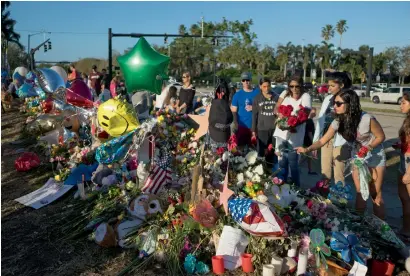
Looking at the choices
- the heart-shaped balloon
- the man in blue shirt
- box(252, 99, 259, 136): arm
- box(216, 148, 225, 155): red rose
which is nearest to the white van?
the man in blue shirt

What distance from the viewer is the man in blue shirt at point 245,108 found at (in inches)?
252

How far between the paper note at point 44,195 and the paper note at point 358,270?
4.07 meters

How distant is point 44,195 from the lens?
19.2 feet

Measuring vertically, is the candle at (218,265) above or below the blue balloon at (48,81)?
below

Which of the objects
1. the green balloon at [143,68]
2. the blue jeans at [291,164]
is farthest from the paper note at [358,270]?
the green balloon at [143,68]

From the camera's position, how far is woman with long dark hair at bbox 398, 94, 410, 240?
409 centimetres

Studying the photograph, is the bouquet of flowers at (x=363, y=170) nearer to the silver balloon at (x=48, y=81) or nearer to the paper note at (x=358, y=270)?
the paper note at (x=358, y=270)

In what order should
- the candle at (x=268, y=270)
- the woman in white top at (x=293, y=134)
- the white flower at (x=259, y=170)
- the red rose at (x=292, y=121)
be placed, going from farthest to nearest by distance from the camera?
1. the woman in white top at (x=293, y=134)
2. the red rose at (x=292, y=121)
3. the white flower at (x=259, y=170)
4. the candle at (x=268, y=270)

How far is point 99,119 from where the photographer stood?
16.7 feet

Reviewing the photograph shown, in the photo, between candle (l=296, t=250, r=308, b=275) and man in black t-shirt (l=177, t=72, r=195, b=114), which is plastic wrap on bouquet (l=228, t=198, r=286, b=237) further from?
man in black t-shirt (l=177, t=72, r=195, b=114)

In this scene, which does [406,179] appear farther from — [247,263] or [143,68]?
[143,68]

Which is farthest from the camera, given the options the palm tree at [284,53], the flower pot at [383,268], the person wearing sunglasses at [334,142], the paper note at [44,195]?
the palm tree at [284,53]

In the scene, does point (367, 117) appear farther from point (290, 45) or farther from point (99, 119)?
point (290, 45)

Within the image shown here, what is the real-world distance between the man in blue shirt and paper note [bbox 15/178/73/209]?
9.07 feet
